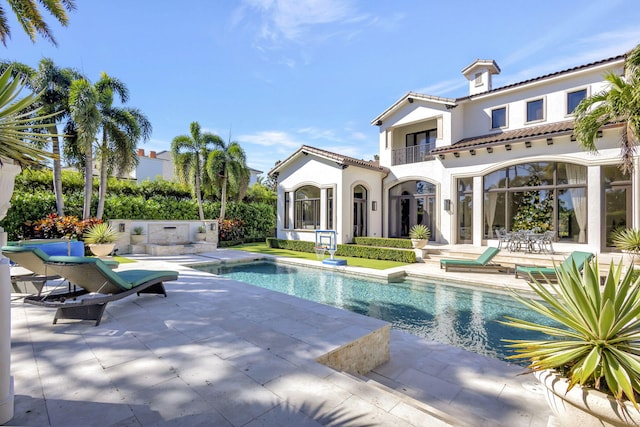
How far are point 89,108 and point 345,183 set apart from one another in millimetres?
14492

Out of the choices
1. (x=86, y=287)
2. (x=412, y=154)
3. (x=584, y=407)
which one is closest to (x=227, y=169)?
(x=412, y=154)

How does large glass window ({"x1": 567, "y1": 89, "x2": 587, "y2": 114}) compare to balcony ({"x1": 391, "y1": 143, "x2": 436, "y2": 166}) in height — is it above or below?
above

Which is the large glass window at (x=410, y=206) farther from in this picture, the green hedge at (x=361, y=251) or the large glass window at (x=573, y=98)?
the large glass window at (x=573, y=98)

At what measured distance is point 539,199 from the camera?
15.6 metres

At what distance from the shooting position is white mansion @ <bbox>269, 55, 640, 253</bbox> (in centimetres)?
1384

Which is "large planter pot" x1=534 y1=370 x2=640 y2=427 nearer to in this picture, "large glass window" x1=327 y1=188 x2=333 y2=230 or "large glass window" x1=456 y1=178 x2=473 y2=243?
"large glass window" x1=456 y1=178 x2=473 y2=243

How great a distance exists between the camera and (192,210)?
22656 mm

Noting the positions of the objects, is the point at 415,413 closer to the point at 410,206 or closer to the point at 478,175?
the point at 478,175

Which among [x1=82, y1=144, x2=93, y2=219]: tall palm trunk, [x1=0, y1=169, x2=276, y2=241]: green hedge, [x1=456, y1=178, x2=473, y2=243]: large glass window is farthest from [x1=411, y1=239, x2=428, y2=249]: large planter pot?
[x1=82, y1=144, x2=93, y2=219]: tall palm trunk

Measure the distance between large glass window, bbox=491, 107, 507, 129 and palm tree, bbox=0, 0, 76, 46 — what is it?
21239 mm

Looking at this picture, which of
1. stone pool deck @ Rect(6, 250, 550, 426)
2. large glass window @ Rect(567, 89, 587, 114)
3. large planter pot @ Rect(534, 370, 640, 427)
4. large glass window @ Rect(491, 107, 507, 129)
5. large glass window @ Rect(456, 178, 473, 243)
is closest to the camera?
large planter pot @ Rect(534, 370, 640, 427)

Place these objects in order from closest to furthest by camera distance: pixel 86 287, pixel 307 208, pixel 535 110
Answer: pixel 86 287 → pixel 535 110 → pixel 307 208

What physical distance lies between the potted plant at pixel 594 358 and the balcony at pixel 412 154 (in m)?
17.9

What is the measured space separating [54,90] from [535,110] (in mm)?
26537
